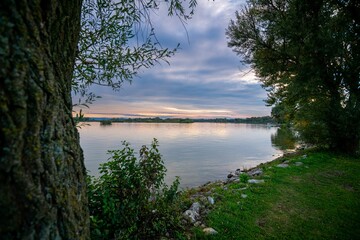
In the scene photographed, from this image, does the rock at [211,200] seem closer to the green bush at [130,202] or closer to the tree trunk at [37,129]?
the green bush at [130,202]

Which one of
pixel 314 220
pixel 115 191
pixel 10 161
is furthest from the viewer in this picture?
pixel 314 220

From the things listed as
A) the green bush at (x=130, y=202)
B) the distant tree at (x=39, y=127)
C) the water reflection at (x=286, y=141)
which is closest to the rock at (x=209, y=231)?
the green bush at (x=130, y=202)

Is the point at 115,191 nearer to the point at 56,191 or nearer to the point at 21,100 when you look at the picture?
the point at 56,191

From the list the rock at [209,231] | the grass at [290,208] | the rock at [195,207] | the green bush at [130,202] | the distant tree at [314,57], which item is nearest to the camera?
the green bush at [130,202]

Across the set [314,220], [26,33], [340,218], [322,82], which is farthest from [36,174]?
[322,82]

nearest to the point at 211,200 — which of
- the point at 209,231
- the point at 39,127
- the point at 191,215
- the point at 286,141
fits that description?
the point at 191,215

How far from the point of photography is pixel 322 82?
12.4 meters

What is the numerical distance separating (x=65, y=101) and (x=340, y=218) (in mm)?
6544

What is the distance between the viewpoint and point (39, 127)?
142 centimetres

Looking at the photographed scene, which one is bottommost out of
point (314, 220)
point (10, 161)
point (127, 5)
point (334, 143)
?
point (314, 220)

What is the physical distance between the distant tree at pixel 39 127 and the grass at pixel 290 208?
10.1ft

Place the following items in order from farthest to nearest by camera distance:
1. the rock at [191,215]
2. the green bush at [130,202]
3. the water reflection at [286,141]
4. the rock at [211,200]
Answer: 1. the water reflection at [286,141]
2. the rock at [211,200]
3. the rock at [191,215]
4. the green bush at [130,202]

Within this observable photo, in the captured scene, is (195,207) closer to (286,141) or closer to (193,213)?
(193,213)

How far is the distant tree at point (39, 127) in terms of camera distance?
4.00ft
